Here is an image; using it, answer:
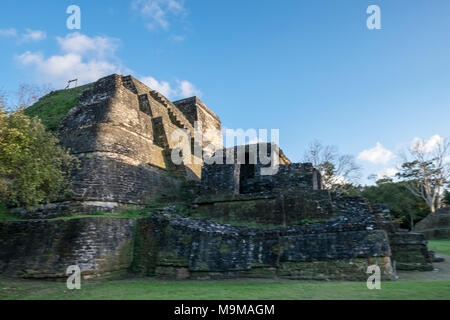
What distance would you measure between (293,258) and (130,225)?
569 centimetres

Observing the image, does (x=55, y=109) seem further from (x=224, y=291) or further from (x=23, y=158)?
(x=224, y=291)

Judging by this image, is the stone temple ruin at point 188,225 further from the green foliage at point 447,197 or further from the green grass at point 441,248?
the green foliage at point 447,197

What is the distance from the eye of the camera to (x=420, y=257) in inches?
378

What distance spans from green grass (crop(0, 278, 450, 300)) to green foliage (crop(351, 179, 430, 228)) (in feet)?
92.3

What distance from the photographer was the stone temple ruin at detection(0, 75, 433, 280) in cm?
810

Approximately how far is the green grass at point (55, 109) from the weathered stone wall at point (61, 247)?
7.32 m

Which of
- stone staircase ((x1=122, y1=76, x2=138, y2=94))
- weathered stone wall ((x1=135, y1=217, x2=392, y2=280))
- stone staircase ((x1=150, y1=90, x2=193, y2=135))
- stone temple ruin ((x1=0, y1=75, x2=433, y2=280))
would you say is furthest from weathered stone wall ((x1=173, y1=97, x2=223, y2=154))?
weathered stone wall ((x1=135, y1=217, x2=392, y2=280))

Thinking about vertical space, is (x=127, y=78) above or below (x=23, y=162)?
above

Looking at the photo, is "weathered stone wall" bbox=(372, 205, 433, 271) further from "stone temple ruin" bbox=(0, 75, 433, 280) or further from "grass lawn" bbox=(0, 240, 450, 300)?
"grass lawn" bbox=(0, 240, 450, 300)

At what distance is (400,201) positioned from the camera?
3244cm

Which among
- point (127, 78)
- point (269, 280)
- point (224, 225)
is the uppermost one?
point (127, 78)

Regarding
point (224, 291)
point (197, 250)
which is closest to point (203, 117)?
point (197, 250)
